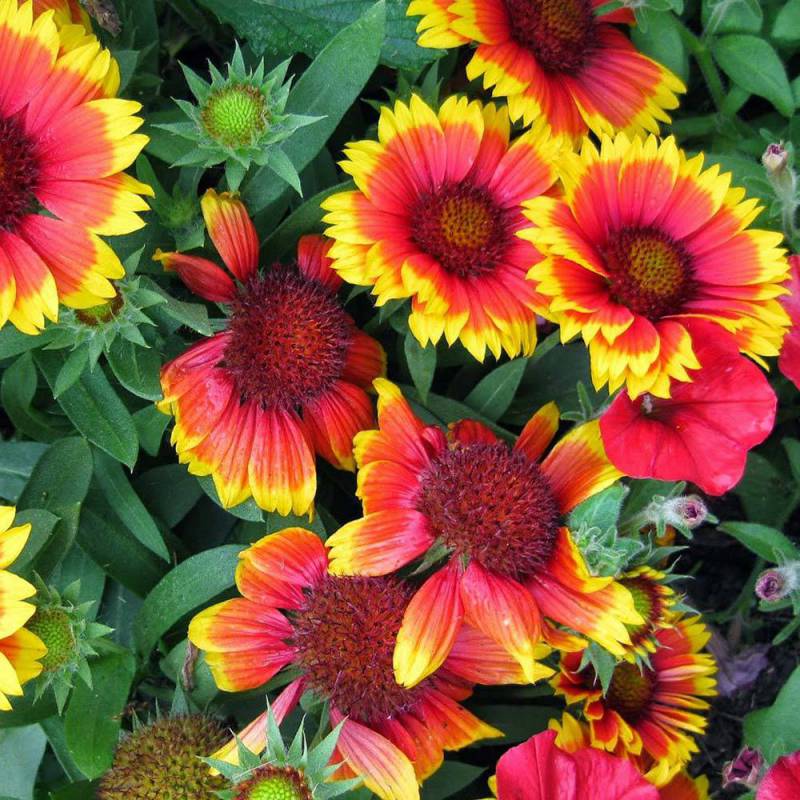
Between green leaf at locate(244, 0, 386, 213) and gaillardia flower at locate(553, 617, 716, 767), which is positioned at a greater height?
green leaf at locate(244, 0, 386, 213)

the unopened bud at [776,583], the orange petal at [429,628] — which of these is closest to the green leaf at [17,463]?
the orange petal at [429,628]

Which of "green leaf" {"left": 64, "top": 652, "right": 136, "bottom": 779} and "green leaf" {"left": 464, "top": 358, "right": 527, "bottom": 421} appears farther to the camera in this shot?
"green leaf" {"left": 464, "top": 358, "right": 527, "bottom": 421}

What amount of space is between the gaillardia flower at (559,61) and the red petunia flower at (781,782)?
90cm

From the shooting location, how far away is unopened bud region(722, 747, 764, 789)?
1449mm

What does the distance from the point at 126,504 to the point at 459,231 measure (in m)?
0.64

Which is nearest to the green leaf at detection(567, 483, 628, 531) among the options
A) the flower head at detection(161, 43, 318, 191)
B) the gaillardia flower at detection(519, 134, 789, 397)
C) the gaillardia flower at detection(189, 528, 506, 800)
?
the gaillardia flower at detection(519, 134, 789, 397)

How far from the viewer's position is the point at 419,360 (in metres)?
1.56

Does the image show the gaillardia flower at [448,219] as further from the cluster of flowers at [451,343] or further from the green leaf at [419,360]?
the green leaf at [419,360]

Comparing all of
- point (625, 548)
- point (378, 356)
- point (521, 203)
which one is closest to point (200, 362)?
point (378, 356)

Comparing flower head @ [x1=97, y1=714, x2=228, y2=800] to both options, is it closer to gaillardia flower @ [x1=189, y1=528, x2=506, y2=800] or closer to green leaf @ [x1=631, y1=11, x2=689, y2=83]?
gaillardia flower @ [x1=189, y1=528, x2=506, y2=800]

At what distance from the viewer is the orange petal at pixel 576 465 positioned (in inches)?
56.6

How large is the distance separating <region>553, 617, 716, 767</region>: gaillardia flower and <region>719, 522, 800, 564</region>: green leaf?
155mm

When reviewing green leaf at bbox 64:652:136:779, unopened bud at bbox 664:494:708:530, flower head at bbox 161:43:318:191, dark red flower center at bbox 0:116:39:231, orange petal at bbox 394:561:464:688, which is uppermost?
flower head at bbox 161:43:318:191

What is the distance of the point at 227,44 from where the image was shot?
1.94 m
